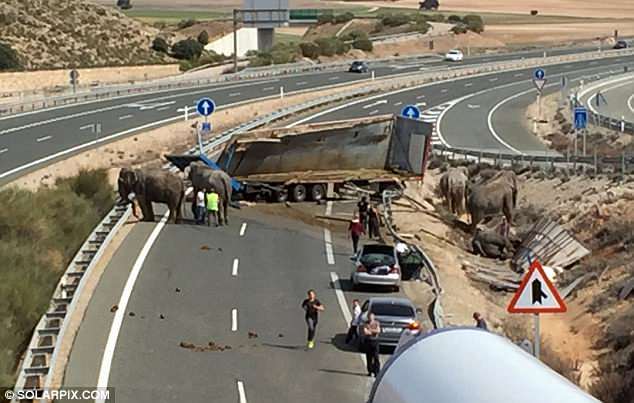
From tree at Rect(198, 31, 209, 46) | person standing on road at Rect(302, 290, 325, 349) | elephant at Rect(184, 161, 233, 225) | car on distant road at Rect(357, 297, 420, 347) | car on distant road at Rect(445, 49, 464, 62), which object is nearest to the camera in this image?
car on distant road at Rect(357, 297, 420, 347)

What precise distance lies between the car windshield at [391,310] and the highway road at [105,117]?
24416 mm

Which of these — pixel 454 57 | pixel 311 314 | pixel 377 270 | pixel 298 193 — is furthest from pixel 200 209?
pixel 454 57

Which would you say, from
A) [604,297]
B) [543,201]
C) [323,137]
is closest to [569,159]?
[543,201]

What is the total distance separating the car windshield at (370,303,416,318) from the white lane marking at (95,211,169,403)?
4932mm

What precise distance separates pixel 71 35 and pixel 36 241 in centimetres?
8125

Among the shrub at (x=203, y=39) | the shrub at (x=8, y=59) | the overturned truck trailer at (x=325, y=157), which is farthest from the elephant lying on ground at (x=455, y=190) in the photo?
the shrub at (x=203, y=39)

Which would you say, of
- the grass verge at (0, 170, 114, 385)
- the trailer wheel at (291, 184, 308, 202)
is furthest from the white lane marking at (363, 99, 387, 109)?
the grass verge at (0, 170, 114, 385)

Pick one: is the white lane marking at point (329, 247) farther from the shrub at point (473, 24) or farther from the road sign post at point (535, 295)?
the shrub at point (473, 24)

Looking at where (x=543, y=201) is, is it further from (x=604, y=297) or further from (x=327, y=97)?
(x=327, y=97)

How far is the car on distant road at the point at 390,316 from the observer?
23.6m

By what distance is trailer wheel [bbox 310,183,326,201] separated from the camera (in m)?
41.8

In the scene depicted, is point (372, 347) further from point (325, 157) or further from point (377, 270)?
point (325, 157)

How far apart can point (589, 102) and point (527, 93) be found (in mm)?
8689

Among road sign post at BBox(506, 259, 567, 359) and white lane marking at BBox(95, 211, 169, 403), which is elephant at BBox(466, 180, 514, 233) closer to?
white lane marking at BBox(95, 211, 169, 403)
